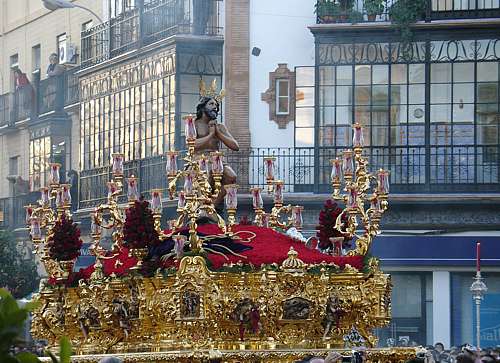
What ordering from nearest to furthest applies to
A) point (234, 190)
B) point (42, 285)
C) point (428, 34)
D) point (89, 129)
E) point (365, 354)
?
point (365, 354)
point (234, 190)
point (42, 285)
point (428, 34)
point (89, 129)

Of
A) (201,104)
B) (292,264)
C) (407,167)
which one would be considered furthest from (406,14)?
(292,264)

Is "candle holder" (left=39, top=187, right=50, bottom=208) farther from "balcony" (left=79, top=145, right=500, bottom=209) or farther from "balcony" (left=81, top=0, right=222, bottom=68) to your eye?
"balcony" (left=81, top=0, right=222, bottom=68)

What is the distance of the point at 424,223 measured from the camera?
101ft

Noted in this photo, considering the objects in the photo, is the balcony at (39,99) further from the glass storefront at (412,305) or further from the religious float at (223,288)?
the religious float at (223,288)

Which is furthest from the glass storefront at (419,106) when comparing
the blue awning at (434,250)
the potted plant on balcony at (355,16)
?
the blue awning at (434,250)

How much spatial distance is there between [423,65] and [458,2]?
1521mm

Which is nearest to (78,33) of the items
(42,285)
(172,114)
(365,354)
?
(172,114)

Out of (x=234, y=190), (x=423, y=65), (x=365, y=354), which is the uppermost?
(x=423, y=65)

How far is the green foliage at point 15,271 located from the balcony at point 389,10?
8813 millimetres

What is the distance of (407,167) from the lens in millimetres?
30812

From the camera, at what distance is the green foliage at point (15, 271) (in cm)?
3272

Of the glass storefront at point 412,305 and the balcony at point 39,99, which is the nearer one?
the glass storefront at point 412,305

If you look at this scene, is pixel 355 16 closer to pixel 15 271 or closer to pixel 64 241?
pixel 15 271

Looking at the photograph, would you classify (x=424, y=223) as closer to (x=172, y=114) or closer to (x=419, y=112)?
(x=419, y=112)
